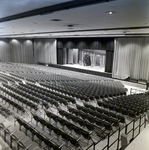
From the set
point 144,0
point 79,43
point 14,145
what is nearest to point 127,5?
point 144,0

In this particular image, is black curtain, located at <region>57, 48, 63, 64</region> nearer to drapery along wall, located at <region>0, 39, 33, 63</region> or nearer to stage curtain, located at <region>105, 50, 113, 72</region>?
drapery along wall, located at <region>0, 39, 33, 63</region>

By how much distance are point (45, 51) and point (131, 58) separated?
750 inches

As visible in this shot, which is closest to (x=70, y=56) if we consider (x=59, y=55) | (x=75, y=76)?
(x=59, y=55)

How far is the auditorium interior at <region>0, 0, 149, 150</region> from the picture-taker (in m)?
5.01

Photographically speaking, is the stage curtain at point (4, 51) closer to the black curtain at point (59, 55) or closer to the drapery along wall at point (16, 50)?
the drapery along wall at point (16, 50)

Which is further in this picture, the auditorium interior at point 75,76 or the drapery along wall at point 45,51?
the drapery along wall at point 45,51

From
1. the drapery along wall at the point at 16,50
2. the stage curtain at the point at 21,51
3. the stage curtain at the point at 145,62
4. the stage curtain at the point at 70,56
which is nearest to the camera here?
the stage curtain at the point at 145,62

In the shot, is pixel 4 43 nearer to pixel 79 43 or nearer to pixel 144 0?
pixel 79 43

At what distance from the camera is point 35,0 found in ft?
16.3

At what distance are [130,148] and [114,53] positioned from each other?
18983 mm

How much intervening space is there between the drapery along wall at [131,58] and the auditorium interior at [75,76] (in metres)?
0.13

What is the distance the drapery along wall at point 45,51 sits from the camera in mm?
30297

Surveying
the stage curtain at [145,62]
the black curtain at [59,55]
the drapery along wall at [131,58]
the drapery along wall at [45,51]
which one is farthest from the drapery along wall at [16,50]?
the stage curtain at [145,62]

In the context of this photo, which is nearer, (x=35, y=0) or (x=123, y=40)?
(x=35, y=0)
